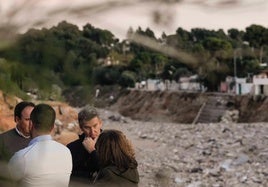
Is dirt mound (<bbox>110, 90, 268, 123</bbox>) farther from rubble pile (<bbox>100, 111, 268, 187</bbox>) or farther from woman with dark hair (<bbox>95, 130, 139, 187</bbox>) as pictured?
woman with dark hair (<bbox>95, 130, 139, 187</bbox>)

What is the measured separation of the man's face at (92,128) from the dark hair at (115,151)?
32cm

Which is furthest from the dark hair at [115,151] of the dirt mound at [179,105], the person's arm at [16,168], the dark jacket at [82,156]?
the dirt mound at [179,105]

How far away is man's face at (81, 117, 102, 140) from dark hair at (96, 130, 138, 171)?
320mm

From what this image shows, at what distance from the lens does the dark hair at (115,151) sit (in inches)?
94.0

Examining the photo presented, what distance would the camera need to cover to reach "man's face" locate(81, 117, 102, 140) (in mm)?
2750

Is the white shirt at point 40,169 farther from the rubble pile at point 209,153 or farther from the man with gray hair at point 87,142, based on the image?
the rubble pile at point 209,153

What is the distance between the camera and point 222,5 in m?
0.74

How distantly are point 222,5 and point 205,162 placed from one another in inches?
683

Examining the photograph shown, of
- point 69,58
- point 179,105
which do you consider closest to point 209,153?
point 69,58

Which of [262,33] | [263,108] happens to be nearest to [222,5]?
[262,33]

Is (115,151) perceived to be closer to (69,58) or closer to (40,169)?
(40,169)

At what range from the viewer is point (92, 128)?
2764mm

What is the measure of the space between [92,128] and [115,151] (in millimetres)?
401

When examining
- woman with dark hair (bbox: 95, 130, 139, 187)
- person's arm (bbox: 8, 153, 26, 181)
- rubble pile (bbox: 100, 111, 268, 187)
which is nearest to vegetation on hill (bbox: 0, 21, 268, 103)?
person's arm (bbox: 8, 153, 26, 181)
